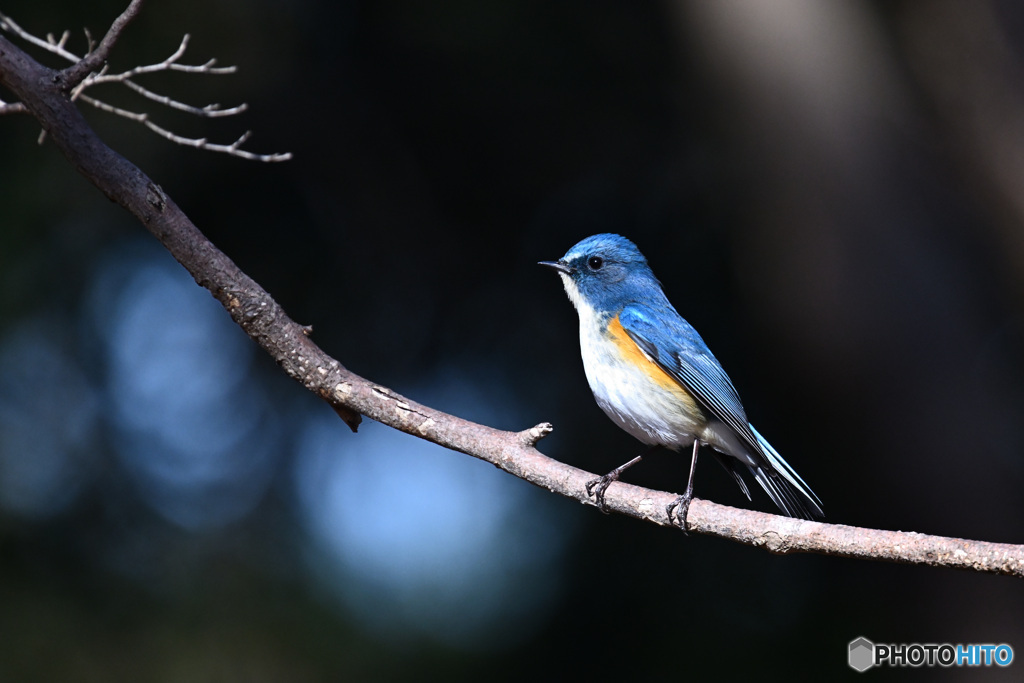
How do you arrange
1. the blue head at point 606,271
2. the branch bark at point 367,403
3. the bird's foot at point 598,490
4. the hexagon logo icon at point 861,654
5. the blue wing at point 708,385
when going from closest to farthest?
the branch bark at point 367,403 < the bird's foot at point 598,490 < the blue wing at point 708,385 < the blue head at point 606,271 < the hexagon logo icon at point 861,654

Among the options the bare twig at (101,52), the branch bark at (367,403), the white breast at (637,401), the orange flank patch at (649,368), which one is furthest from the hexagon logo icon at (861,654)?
the bare twig at (101,52)

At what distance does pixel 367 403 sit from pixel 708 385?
106 centimetres

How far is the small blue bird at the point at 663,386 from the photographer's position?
2578 millimetres

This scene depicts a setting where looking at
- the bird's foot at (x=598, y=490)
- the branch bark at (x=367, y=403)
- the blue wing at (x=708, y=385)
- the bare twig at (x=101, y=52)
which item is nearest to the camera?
the branch bark at (x=367, y=403)

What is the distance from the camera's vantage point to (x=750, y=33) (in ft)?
15.6

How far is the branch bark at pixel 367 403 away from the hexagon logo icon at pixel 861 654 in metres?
2.95

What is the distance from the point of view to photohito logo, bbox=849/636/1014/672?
4.25m

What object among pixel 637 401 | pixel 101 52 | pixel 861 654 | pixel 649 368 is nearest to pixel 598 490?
pixel 637 401

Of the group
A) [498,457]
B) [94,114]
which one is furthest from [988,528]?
[94,114]

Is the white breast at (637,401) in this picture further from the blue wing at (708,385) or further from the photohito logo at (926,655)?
the photohito logo at (926,655)

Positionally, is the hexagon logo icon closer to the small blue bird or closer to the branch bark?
the small blue bird

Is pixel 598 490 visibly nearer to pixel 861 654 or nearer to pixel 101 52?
pixel 101 52

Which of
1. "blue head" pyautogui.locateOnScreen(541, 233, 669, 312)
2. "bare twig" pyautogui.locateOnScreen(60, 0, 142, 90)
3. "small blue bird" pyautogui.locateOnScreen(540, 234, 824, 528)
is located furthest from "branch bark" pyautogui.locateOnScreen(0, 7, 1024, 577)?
"blue head" pyautogui.locateOnScreen(541, 233, 669, 312)

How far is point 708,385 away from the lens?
2637mm
